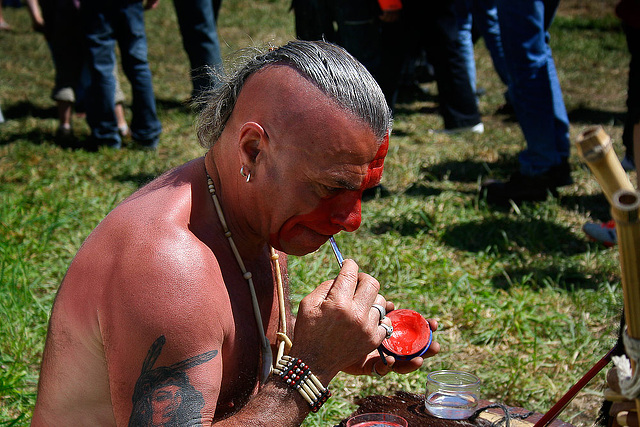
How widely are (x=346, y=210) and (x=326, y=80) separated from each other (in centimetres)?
37

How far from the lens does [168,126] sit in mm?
7473

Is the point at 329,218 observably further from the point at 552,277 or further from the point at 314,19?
the point at 314,19

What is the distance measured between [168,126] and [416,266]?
4302mm

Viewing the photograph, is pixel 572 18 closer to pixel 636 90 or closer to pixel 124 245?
pixel 636 90

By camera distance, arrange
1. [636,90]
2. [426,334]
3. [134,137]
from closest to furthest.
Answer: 1. [426,334]
2. [636,90]
3. [134,137]

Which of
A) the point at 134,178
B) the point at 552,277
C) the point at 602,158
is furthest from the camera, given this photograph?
the point at 134,178

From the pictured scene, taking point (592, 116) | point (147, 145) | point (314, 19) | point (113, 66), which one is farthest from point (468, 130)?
point (113, 66)

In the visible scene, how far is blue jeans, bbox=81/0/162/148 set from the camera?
6.05 meters

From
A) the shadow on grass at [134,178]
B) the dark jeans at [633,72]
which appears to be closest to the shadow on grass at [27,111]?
the shadow on grass at [134,178]

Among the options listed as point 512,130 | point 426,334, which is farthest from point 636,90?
point 512,130

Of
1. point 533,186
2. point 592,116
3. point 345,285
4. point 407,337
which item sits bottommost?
point 592,116

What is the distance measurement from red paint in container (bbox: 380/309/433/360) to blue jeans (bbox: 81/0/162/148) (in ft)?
15.6

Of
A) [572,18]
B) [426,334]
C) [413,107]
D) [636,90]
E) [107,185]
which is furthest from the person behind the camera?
[572,18]

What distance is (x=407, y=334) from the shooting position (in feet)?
7.52
